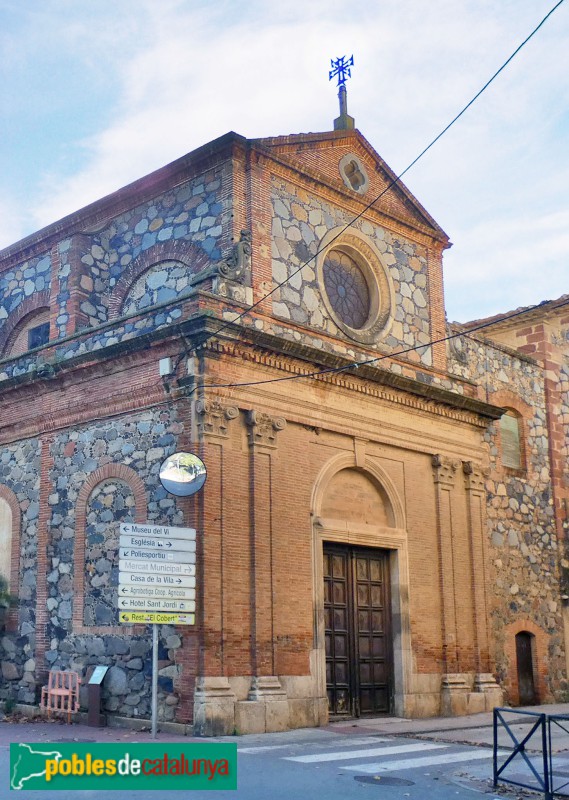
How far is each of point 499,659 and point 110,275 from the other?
10.7 metres

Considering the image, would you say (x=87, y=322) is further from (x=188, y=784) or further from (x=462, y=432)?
(x=188, y=784)

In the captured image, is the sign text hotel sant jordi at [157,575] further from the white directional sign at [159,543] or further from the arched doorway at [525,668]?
the arched doorway at [525,668]

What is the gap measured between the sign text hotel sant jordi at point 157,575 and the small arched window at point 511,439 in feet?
32.0

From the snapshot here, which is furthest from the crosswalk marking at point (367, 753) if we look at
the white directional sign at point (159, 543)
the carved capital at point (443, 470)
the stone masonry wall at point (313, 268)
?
the stone masonry wall at point (313, 268)

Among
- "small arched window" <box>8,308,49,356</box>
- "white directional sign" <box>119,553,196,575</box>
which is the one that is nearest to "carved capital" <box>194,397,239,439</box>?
"white directional sign" <box>119,553,196,575</box>

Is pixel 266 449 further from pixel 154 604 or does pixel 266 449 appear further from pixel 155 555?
pixel 154 604

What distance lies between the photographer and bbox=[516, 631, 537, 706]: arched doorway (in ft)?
67.1

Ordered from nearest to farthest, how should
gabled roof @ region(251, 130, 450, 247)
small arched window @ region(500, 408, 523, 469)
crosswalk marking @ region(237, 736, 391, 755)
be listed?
crosswalk marking @ region(237, 736, 391, 755) < gabled roof @ region(251, 130, 450, 247) < small arched window @ region(500, 408, 523, 469)

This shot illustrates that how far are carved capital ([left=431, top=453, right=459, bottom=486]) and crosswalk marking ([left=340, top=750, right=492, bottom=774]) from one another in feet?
22.0

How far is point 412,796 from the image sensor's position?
9.55 m

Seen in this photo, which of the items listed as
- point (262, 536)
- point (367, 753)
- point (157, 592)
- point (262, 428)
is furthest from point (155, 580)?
point (367, 753)

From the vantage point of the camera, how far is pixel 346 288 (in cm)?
1853

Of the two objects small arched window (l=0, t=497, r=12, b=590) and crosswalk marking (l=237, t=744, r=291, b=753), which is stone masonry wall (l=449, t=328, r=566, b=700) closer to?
crosswalk marking (l=237, t=744, r=291, b=753)

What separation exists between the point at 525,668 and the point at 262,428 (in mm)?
9156
